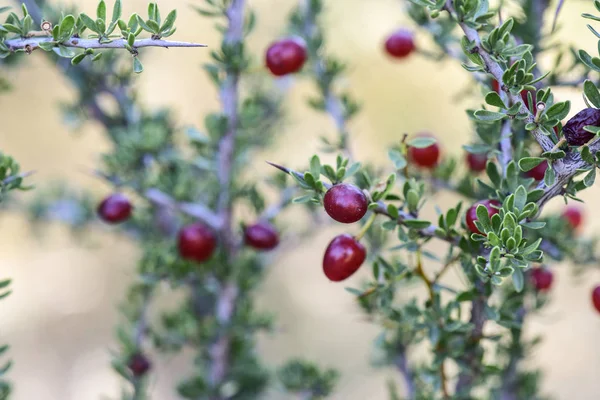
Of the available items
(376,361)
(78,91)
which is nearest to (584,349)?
(376,361)

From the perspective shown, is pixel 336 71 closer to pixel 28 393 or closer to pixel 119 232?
pixel 119 232

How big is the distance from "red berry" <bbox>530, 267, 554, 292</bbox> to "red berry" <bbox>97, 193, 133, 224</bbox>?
0.65 m

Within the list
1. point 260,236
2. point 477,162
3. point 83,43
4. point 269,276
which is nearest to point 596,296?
point 477,162

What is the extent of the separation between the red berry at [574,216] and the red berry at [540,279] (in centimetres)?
16

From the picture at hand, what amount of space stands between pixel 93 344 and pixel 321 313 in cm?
104

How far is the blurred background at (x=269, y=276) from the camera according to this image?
254 centimetres

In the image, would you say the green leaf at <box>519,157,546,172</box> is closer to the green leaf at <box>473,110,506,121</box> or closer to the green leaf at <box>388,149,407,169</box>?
the green leaf at <box>473,110,506,121</box>

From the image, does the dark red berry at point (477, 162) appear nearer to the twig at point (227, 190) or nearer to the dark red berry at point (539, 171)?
the dark red berry at point (539, 171)

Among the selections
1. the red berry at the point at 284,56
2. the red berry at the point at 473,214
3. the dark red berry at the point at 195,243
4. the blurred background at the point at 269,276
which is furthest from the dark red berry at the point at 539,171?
the blurred background at the point at 269,276

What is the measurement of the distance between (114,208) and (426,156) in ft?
1.67

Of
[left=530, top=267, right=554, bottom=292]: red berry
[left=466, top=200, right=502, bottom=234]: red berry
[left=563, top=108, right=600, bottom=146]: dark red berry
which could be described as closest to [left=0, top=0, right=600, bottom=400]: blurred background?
[left=530, top=267, right=554, bottom=292]: red berry

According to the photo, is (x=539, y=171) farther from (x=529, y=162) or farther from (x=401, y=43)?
(x=401, y=43)

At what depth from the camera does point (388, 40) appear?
112 centimetres

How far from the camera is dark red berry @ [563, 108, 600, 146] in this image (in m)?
0.54
